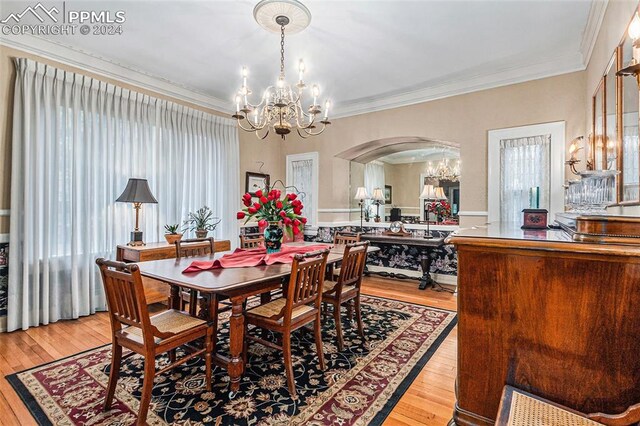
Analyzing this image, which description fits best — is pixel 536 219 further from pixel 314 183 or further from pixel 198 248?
pixel 314 183

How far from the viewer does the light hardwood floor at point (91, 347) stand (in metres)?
1.74

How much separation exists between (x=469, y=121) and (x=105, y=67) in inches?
177

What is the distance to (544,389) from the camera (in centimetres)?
125

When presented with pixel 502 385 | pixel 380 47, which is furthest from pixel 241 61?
pixel 502 385

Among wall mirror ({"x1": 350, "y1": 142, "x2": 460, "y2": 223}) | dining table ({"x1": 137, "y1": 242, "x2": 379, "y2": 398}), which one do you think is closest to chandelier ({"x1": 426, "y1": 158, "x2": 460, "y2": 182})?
wall mirror ({"x1": 350, "y1": 142, "x2": 460, "y2": 223})

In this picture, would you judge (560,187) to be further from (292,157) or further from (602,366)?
(292,157)

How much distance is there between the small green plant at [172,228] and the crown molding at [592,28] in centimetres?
468

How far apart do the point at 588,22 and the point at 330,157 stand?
3509 mm

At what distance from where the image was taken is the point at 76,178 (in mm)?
3281

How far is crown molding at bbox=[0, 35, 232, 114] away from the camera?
3.03 m

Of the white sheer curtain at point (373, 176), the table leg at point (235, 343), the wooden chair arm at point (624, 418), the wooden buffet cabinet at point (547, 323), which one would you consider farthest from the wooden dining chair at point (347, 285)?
the white sheer curtain at point (373, 176)

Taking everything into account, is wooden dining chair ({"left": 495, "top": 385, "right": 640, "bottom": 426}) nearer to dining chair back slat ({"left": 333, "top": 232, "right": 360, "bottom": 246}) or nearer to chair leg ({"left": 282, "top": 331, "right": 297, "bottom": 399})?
chair leg ({"left": 282, "top": 331, "right": 297, "bottom": 399})

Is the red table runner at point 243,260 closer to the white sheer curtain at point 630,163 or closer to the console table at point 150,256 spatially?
the console table at point 150,256

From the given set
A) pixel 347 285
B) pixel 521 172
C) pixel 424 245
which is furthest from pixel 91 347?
pixel 521 172
